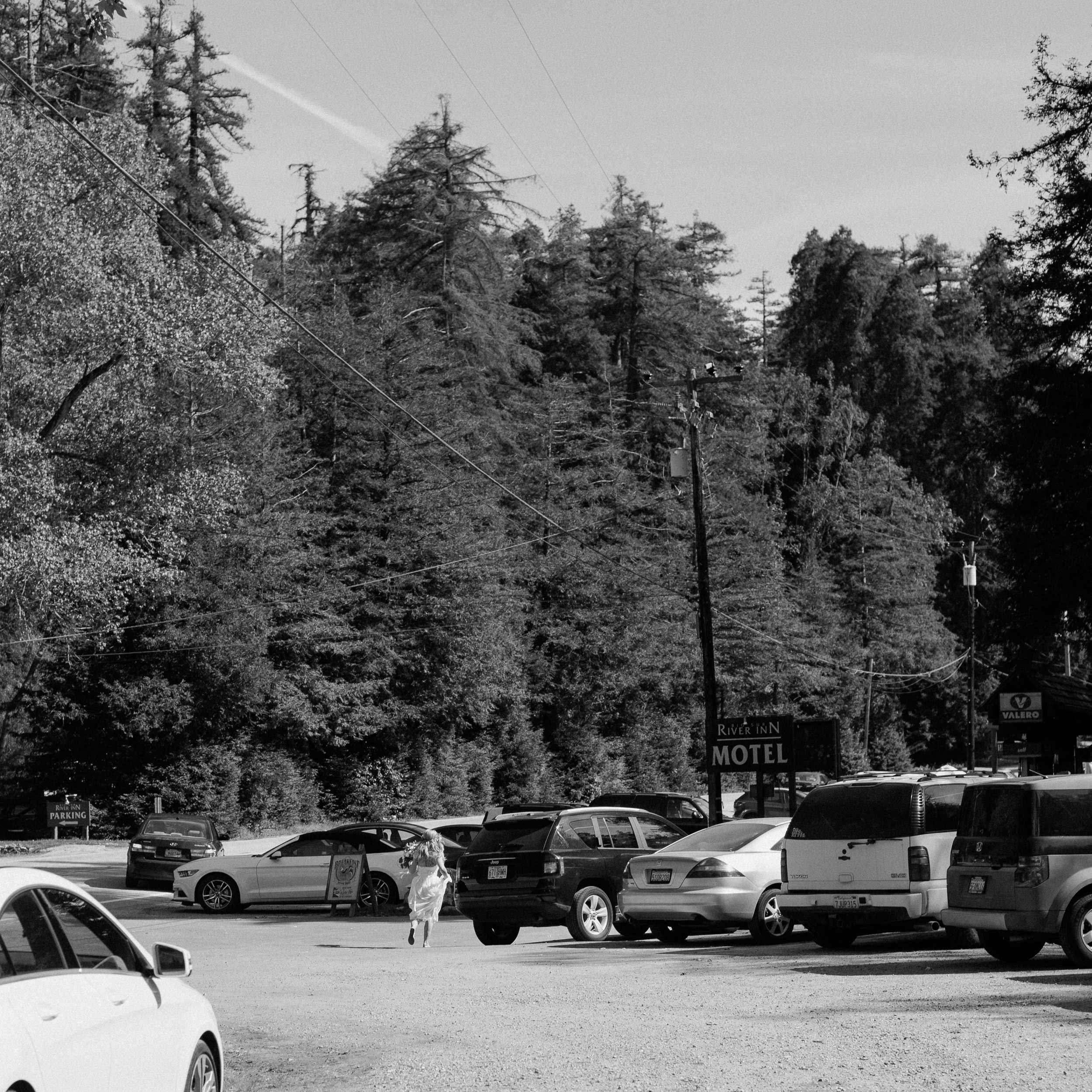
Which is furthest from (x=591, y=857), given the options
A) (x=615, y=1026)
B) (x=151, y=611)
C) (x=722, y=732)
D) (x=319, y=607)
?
(x=319, y=607)

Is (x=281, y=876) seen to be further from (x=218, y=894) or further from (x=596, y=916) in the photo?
(x=596, y=916)

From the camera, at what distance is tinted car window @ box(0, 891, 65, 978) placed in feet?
17.3

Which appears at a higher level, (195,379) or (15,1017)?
(195,379)

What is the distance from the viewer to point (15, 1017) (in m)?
5.04

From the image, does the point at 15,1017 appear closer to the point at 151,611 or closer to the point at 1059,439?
the point at 1059,439

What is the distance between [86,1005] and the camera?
18.6 feet

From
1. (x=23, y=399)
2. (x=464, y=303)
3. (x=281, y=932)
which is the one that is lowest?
(x=281, y=932)

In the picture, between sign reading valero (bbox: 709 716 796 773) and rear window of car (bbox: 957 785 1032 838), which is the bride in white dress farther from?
sign reading valero (bbox: 709 716 796 773)

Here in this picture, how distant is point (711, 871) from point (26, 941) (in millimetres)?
12394

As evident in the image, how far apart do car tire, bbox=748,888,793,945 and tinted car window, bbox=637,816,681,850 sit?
2434 millimetres

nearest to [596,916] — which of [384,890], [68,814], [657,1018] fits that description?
[384,890]

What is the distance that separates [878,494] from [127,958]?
273ft

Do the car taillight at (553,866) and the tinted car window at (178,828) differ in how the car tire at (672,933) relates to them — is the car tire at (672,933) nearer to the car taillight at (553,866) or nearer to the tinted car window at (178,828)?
the car taillight at (553,866)

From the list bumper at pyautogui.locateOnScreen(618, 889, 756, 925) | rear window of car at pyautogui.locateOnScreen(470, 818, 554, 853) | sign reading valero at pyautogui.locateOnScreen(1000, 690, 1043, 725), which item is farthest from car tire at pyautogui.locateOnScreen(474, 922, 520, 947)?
sign reading valero at pyautogui.locateOnScreen(1000, 690, 1043, 725)
